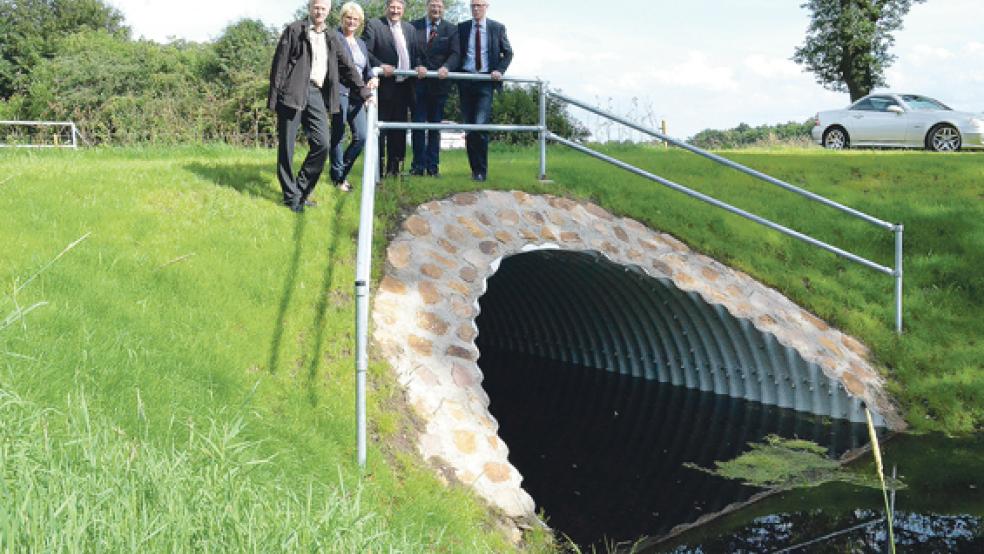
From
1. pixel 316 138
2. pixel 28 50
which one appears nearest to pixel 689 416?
pixel 316 138

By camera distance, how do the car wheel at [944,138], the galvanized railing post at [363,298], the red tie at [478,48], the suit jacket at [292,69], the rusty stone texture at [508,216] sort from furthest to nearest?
1. the car wheel at [944,138]
2. the red tie at [478,48]
3. the rusty stone texture at [508,216]
4. the suit jacket at [292,69]
5. the galvanized railing post at [363,298]

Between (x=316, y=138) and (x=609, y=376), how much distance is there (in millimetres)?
5752

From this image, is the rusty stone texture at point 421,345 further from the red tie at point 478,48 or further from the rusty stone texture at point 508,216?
the red tie at point 478,48

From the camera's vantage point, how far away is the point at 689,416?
11.4m

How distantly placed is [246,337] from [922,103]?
19.6 metres

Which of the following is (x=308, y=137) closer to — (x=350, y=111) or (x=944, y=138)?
(x=350, y=111)

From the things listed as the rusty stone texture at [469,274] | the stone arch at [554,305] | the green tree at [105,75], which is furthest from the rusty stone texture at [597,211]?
the green tree at [105,75]

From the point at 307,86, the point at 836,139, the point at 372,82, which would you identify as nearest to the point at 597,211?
the point at 372,82

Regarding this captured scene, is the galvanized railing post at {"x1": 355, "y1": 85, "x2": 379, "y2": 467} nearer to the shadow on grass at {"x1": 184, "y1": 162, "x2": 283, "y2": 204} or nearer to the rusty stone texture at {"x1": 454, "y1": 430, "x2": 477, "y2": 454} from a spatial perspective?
the rusty stone texture at {"x1": 454, "y1": 430, "x2": 477, "y2": 454}

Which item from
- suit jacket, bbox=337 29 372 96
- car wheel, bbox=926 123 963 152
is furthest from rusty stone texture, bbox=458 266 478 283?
car wheel, bbox=926 123 963 152

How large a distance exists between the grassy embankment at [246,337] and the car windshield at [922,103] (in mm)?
8986

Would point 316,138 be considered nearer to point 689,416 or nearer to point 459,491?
point 459,491

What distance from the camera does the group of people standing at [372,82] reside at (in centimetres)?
880

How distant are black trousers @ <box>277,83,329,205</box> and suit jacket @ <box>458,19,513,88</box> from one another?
2248 mm
